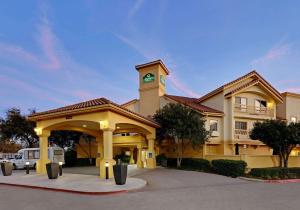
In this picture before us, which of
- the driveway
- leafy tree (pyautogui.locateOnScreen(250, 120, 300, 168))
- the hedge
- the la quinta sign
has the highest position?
the la quinta sign

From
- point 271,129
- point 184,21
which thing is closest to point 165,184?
point 271,129

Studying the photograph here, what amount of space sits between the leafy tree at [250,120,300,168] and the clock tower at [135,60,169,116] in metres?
12.7

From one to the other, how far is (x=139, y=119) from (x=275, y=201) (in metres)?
13.9

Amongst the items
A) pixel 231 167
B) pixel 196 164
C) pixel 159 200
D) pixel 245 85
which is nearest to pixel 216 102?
pixel 245 85

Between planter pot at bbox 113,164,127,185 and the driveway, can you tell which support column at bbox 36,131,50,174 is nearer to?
the driveway

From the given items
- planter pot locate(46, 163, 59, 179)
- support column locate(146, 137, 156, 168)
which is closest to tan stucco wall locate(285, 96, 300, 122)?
→ support column locate(146, 137, 156, 168)

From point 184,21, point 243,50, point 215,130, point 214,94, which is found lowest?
point 215,130

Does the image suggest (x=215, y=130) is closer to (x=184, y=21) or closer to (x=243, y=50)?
(x=243, y=50)

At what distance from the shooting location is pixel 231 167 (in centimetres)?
2250

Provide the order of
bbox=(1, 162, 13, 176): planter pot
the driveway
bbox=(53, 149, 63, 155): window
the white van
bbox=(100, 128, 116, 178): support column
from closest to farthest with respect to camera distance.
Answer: the driveway < bbox=(100, 128, 116, 178): support column < bbox=(1, 162, 13, 176): planter pot < bbox=(53, 149, 63, 155): window < the white van

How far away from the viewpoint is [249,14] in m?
22.6

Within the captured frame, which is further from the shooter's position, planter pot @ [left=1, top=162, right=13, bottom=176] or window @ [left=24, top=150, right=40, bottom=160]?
window @ [left=24, top=150, right=40, bottom=160]

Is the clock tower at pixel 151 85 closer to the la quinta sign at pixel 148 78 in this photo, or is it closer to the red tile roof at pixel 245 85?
the la quinta sign at pixel 148 78

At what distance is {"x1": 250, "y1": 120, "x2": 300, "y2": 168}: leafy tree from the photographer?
24562 millimetres
